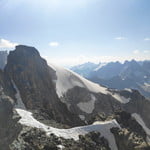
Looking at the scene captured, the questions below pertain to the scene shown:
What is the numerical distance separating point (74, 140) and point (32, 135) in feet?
23.2

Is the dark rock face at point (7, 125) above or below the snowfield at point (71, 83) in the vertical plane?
above

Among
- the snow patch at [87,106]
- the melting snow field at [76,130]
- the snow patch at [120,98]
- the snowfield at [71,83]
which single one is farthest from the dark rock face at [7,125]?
the snow patch at [120,98]

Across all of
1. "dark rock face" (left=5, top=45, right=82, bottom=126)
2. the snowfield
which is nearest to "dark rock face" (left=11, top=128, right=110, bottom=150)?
"dark rock face" (left=5, top=45, right=82, bottom=126)

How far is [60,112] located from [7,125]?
4264cm

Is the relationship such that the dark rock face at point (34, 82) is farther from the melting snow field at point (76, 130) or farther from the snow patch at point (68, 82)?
the melting snow field at point (76, 130)

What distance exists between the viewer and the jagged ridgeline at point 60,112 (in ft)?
129

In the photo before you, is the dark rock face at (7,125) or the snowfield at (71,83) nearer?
the dark rock face at (7,125)

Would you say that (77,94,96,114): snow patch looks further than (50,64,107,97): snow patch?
No

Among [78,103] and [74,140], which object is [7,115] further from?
[78,103]

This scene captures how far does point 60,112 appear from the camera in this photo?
8750 cm

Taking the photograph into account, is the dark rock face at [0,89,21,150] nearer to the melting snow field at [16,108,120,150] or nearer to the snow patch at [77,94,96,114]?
the melting snow field at [16,108,120,150]

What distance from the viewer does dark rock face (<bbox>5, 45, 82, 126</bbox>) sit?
3337 inches

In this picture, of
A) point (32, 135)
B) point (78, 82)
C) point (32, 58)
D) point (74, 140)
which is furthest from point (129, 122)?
point (78, 82)

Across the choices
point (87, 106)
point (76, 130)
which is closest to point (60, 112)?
point (87, 106)
